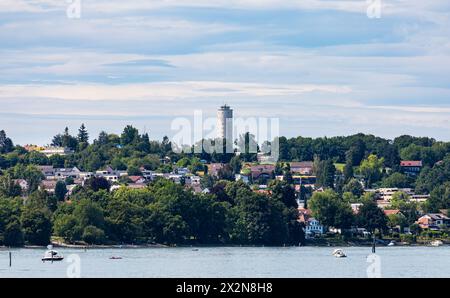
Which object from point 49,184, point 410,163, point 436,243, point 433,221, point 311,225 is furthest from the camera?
point 410,163

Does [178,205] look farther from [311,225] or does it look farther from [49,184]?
[49,184]

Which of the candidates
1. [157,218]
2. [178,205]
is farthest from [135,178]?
[157,218]

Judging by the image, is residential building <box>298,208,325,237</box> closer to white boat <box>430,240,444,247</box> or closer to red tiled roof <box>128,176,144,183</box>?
white boat <box>430,240,444,247</box>

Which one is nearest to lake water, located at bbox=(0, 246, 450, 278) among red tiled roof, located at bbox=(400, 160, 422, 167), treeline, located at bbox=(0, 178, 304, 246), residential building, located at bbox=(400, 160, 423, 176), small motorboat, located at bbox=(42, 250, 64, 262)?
small motorboat, located at bbox=(42, 250, 64, 262)

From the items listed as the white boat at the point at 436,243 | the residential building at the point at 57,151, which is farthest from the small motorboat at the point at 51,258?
the residential building at the point at 57,151

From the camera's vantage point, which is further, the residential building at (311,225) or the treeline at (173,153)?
the treeline at (173,153)

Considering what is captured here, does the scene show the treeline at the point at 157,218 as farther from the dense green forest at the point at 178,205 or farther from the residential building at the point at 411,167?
the residential building at the point at 411,167

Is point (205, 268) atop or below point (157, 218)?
below
